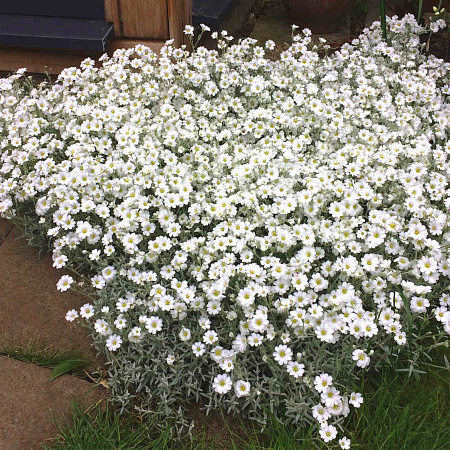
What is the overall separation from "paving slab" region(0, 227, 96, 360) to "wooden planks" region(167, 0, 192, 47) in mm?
1950

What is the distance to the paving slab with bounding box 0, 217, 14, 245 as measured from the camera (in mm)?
3283

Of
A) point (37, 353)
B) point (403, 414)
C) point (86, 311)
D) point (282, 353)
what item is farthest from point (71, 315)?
point (403, 414)

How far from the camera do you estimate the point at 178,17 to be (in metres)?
4.05

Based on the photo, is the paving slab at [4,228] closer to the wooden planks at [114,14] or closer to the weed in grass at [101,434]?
the weed in grass at [101,434]

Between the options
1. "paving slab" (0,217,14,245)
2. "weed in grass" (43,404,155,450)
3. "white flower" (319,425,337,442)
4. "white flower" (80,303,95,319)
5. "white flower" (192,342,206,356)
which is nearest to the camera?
"white flower" (319,425,337,442)

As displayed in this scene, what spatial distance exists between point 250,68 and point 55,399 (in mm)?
2503

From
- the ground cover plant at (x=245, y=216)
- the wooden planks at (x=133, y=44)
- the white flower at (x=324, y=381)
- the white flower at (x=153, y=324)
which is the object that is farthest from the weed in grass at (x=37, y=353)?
the wooden planks at (x=133, y=44)

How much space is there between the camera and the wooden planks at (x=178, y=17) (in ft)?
13.1

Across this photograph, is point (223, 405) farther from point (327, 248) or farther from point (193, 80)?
point (193, 80)

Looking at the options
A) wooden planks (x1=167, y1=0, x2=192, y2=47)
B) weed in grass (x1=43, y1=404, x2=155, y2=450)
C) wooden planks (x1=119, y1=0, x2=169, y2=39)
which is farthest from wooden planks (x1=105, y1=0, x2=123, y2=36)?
weed in grass (x1=43, y1=404, x2=155, y2=450)

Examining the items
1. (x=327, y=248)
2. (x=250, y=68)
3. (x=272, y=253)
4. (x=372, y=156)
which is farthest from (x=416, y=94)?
(x=272, y=253)

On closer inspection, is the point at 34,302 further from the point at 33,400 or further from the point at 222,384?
the point at 222,384

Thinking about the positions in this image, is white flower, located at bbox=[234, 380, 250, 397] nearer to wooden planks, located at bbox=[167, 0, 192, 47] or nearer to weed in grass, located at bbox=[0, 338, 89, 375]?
weed in grass, located at bbox=[0, 338, 89, 375]

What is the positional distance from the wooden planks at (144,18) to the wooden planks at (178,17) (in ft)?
0.15
